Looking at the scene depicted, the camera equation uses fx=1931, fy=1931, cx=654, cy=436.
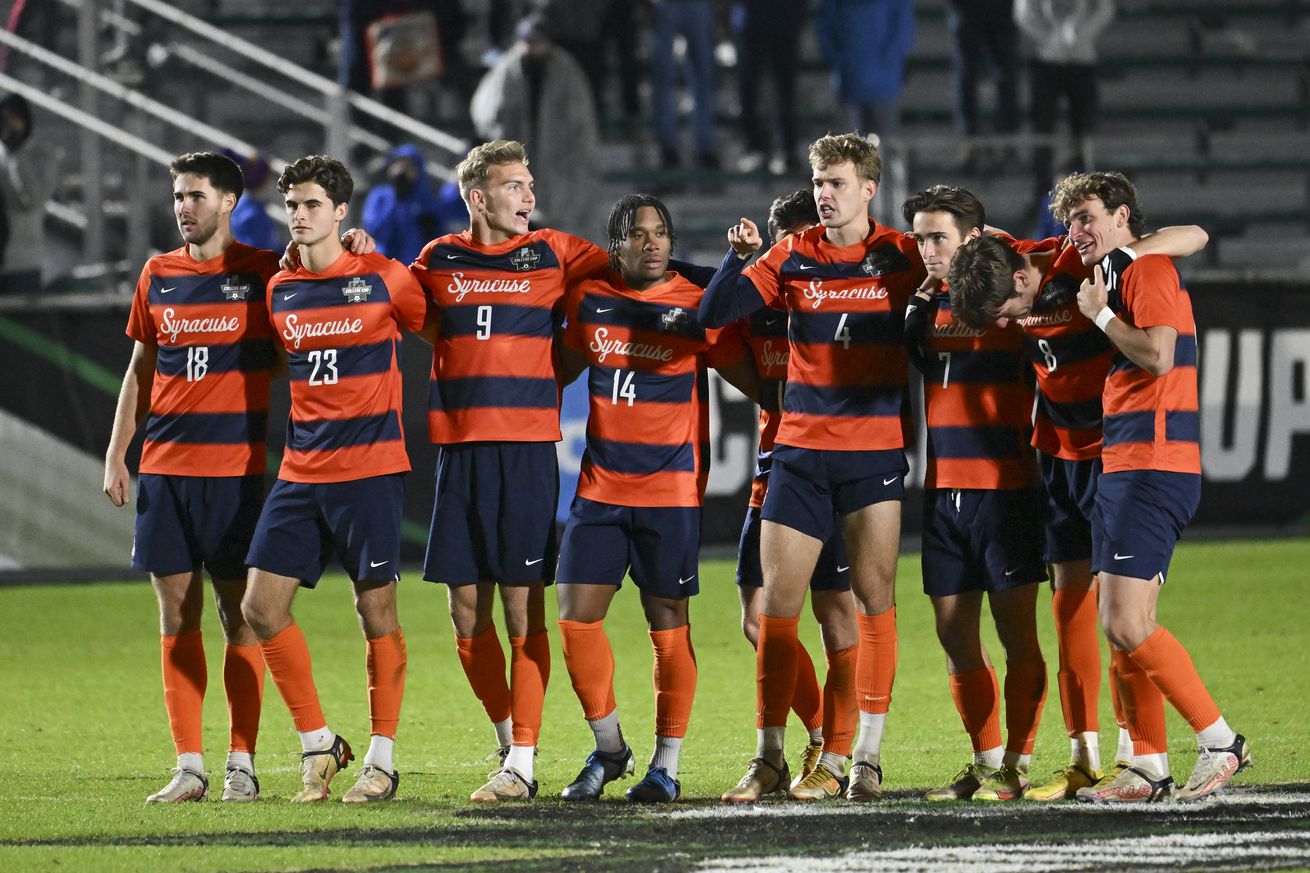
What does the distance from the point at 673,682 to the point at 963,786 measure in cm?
98

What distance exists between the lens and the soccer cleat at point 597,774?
619 centimetres

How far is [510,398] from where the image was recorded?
6.45m

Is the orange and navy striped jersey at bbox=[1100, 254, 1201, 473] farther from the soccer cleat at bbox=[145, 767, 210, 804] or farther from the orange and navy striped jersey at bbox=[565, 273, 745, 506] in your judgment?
the soccer cleat at bbox=[145, 767, 210, 804]

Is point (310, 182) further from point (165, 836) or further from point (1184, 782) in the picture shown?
point (1184, 782)

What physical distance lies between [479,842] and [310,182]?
2258 mm

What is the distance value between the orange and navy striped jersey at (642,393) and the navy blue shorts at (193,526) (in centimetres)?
116

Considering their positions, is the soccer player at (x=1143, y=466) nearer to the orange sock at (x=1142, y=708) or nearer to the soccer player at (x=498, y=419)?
the orange sock at (x=1142, y=708)

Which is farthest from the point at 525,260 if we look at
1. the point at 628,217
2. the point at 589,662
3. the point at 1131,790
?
the point at 1131,790

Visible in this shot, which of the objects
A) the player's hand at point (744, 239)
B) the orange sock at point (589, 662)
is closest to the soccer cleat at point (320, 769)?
the orange sock at point (589, 662)

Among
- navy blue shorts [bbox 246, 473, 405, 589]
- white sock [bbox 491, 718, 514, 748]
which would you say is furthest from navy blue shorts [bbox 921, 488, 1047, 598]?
navy blue shorts [bbox 246, 473, 405, 589]

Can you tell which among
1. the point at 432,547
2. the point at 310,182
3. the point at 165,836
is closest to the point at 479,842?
the point at 165,836

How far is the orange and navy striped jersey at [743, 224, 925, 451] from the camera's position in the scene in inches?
246

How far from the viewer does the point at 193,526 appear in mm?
6414

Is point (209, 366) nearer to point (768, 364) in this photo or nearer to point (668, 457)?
point (668, 457)
